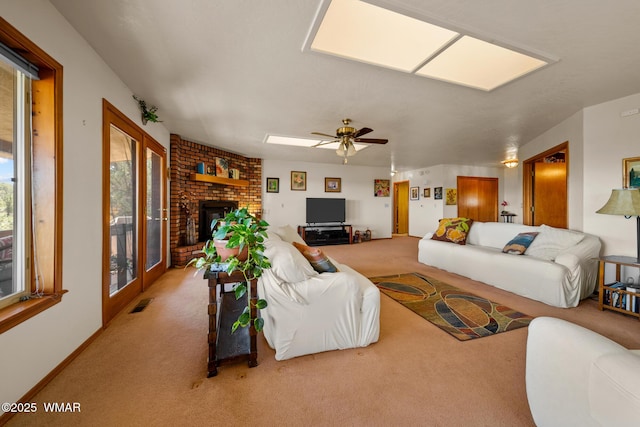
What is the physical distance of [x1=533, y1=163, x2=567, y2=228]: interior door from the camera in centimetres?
398

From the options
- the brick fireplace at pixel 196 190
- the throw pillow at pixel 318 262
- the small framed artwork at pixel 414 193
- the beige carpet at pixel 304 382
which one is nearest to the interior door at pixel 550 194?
the beige carpet at pixel 304 382

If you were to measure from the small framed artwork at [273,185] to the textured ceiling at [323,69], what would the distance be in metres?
2.33

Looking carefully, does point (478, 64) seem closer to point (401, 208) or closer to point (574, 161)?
point (574, 161)

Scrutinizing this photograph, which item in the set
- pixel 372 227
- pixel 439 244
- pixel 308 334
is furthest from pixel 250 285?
pixel 372 227

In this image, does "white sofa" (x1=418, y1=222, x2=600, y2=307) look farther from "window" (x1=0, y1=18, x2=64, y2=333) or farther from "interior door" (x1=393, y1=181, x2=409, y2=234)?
"interior door" (x1=393, y1=181, x2=409, y2=234)

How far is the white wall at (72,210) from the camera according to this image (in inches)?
51.4

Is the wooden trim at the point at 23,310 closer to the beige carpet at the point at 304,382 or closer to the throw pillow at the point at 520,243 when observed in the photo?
the beige carpet at the point at 304,382

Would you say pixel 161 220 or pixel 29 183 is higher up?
pixel 29 183

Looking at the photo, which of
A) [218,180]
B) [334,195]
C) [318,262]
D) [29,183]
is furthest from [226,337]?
[334,195]

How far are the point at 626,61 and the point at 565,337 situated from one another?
2.68m

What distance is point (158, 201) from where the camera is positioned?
12.1 feet

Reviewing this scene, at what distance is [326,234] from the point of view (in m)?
6.73

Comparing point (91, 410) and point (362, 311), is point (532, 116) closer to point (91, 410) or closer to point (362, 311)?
point (362, 311)

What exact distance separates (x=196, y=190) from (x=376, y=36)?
4.44 meters
